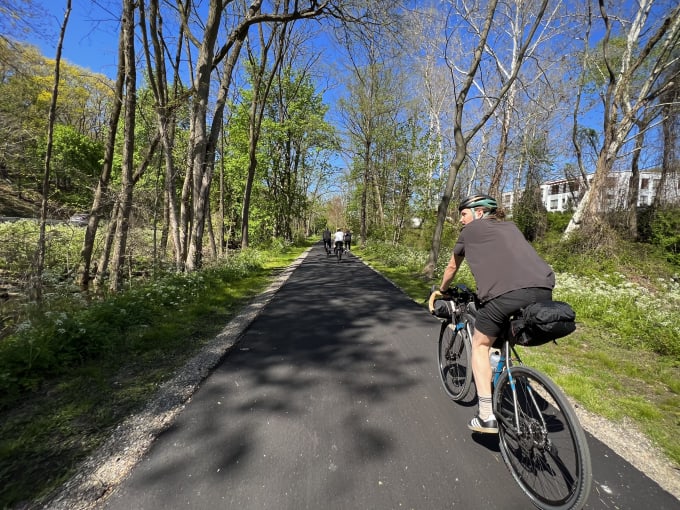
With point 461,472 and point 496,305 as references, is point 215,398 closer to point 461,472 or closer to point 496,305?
point 461,472

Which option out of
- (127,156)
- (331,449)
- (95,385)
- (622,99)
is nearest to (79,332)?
(95,385)

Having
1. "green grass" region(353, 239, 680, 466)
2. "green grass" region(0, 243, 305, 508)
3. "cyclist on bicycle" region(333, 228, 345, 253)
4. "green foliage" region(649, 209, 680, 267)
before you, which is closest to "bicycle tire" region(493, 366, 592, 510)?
"green grass" region(353, 239, 680, 466)

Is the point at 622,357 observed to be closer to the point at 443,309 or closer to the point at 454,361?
the point at 454,361

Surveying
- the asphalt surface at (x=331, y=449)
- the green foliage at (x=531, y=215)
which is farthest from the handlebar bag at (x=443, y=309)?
the green foliage at (x=531, y=215)

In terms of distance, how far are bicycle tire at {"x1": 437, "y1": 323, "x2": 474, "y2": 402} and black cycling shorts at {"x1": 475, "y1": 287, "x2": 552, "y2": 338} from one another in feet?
1.98

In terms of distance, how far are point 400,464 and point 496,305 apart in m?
1.37

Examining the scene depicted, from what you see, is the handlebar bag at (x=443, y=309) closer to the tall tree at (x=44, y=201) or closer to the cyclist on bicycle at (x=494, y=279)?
the cyclist on bicycle at (x=494, y=279)

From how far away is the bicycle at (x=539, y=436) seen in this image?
73.3 inches

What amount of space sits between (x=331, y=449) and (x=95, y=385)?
2.64 meters

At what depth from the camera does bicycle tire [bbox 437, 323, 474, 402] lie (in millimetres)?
3186

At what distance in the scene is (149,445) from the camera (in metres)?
2.45

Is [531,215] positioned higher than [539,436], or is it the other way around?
[531,215]

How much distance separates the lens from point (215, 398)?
3.16 metres

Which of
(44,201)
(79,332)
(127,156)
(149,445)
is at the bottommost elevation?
(149,445)
